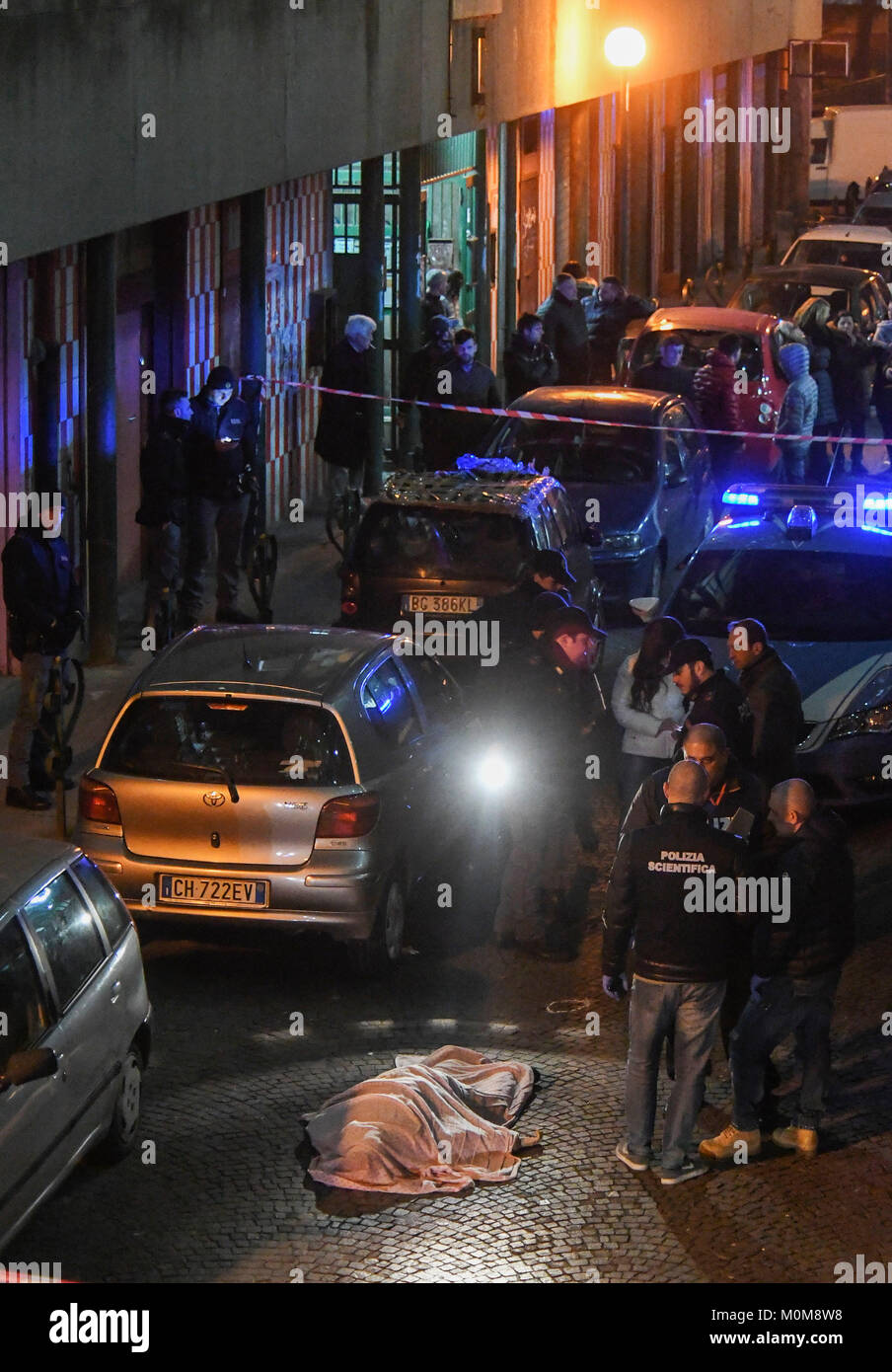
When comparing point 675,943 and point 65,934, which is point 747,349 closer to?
point 675,943

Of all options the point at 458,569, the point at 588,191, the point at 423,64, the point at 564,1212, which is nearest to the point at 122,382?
→ the point at 458,569

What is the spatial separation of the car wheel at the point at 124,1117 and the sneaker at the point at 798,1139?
97.5 inches

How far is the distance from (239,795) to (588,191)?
2911cm

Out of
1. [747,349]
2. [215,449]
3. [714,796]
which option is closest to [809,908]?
[714,796]

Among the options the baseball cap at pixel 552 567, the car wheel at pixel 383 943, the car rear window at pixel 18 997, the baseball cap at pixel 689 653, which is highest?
the baseball cap at pixel 552 567

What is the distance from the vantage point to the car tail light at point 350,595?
50.2ft

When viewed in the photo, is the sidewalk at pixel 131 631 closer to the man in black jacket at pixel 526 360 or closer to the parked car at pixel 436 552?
the parked car at pixel 436 552

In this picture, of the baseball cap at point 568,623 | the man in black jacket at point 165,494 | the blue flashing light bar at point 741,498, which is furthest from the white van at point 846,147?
the baseball cap at point 568,623

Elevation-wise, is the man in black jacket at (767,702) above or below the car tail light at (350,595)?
below

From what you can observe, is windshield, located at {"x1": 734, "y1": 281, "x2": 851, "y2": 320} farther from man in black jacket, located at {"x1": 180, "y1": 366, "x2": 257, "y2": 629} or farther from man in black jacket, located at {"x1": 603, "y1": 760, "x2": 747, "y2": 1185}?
man in black jacket, located at {"x1": 603, "y1": 760, "x2": 747, "y2": 1185}

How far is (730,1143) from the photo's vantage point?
8.63m

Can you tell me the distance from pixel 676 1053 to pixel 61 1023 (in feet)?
7.48

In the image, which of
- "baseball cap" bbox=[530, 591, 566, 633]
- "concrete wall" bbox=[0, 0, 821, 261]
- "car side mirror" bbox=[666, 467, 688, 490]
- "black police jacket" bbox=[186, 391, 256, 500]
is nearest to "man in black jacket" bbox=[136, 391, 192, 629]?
"black police jacket" bbox=[186, 391, 256, 500]

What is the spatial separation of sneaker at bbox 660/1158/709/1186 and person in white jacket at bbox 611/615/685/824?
313 cm
